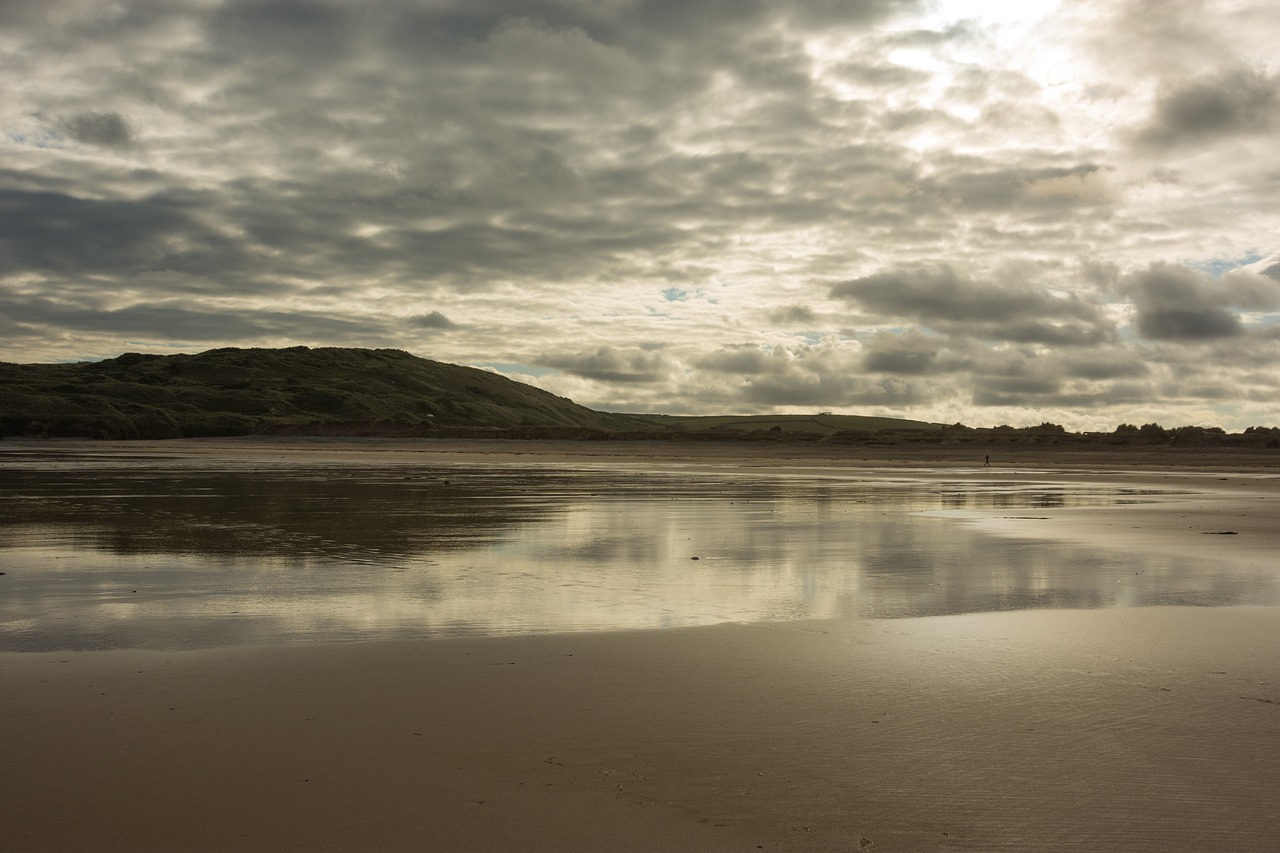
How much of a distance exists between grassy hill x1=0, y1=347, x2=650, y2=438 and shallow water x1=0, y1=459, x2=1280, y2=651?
8847 cm

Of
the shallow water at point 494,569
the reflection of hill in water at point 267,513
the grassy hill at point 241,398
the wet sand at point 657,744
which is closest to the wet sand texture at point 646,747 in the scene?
the wet sand at point 657,744

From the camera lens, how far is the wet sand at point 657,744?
3.80 m

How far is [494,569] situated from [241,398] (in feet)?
502

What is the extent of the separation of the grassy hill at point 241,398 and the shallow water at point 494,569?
88.5 meters

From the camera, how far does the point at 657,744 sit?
15.5 ft

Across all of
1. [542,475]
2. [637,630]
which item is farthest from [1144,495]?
[637,630]

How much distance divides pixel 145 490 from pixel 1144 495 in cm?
2706

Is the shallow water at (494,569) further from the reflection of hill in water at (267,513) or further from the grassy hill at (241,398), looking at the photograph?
the grassy hill at (241,398)

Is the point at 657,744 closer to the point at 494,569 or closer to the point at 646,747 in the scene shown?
the point at 646,747

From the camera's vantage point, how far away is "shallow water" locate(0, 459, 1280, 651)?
7.83 meters

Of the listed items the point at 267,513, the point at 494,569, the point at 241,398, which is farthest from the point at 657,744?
the point at 241,398

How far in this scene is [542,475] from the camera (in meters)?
33.5

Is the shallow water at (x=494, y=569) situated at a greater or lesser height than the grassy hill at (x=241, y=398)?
lesser

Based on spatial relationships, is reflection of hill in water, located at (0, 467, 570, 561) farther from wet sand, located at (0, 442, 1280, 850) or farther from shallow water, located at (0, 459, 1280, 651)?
wet sand, located at (0, 442, 1280, 850)
